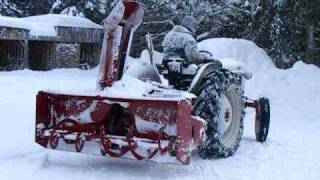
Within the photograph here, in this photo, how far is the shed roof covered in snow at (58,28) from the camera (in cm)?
2080

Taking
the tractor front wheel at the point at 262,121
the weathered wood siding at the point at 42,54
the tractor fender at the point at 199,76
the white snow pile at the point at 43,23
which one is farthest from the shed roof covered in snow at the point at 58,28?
the tractor fender at the point at 199,76

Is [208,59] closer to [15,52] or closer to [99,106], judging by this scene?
[99,106]

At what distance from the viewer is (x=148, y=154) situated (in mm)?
5754

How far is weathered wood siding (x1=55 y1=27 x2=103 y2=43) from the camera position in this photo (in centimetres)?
2261

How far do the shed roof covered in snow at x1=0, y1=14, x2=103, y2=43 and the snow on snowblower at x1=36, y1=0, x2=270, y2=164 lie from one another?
46.2 ft

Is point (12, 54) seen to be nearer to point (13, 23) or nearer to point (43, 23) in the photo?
point (43, 23)

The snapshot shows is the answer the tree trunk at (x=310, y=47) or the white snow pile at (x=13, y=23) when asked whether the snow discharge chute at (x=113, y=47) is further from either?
the white snow pile at (x=13, y=23)

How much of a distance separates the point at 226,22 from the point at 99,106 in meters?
16.8

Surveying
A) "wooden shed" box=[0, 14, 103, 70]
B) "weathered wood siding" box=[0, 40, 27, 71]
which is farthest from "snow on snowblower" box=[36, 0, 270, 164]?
"weathered wood siding" box=[0, 40, 27, 71]

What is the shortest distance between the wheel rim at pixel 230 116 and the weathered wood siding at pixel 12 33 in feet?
44.4

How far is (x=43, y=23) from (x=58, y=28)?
2.49ft

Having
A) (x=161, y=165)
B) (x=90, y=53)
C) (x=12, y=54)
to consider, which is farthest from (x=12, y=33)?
(x=161, y=165)

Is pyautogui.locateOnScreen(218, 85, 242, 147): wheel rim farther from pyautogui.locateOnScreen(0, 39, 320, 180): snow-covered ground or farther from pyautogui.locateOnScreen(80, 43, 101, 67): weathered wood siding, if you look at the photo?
pyautogui.locateOnScreen(80, 43, 101, 67): weathered wood siding

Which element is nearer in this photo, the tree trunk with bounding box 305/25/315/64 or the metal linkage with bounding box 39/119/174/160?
the metal linkage with bounding box 39/119/174/160
